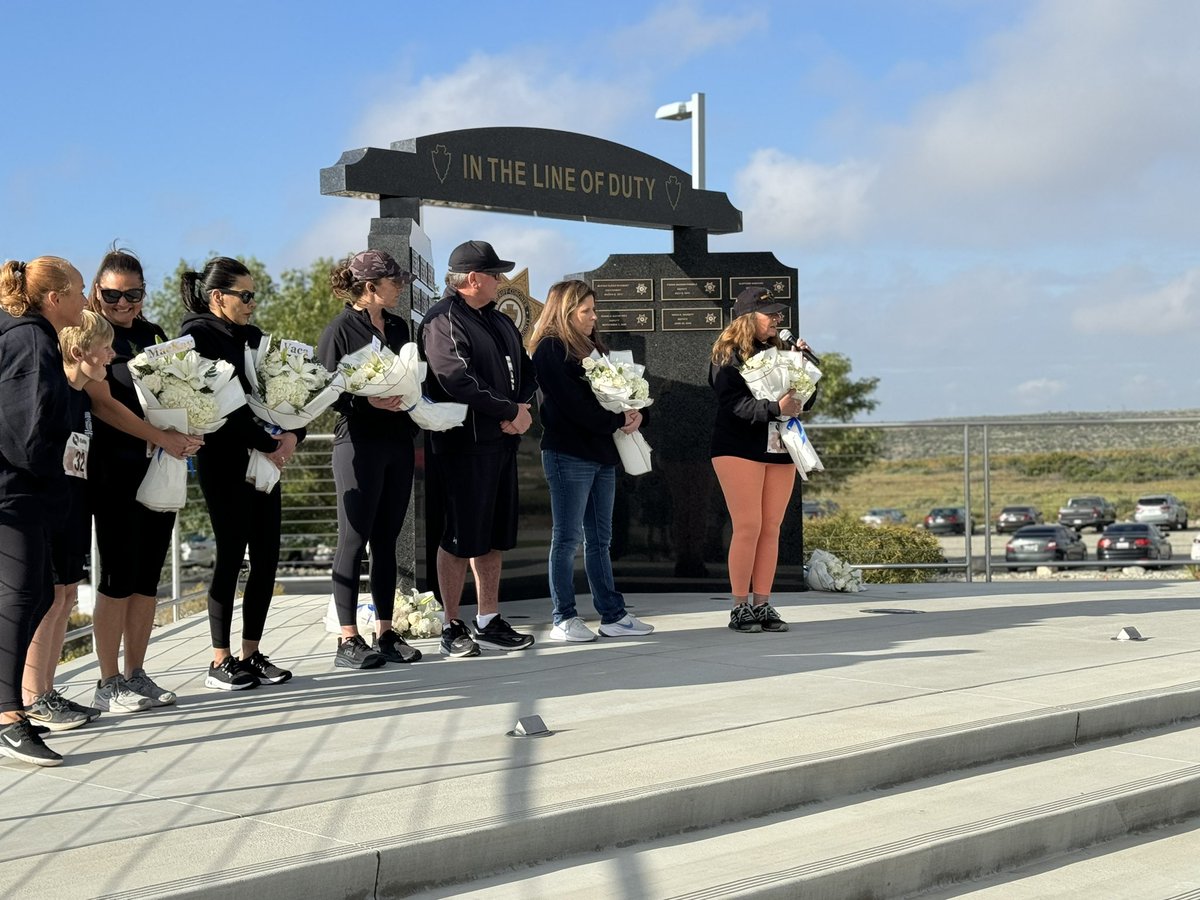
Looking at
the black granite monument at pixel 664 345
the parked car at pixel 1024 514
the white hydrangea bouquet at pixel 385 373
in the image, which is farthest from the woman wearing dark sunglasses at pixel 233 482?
the parked car at pixel 1024 514

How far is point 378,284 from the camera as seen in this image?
6.36 m

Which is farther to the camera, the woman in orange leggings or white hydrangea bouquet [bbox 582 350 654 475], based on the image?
the woman in orange leggings

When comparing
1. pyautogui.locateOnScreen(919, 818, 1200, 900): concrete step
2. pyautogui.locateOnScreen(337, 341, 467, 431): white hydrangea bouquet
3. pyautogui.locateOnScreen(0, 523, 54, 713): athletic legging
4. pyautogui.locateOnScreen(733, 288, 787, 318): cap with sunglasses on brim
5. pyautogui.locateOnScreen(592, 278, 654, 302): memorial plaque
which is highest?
pyautogui.locateOnScreen(592, 278, 654, 302): memorial plaque

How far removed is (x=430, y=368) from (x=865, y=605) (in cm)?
380

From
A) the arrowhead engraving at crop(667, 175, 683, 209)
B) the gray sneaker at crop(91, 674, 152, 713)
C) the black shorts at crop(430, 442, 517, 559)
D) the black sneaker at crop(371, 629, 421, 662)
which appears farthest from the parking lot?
the gray sneaker at crop(91, 674, 152, 713)

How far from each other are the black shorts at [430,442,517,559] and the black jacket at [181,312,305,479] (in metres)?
1.19

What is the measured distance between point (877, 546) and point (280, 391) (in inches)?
387

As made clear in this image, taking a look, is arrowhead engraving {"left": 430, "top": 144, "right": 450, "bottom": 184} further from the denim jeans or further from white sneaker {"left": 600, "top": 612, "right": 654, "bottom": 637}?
white sneaker {"left": 600, "top": 612, "right": 654, "bottom": 637}

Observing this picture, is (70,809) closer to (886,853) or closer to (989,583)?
(886,853)

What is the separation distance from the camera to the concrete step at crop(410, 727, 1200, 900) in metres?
3.51

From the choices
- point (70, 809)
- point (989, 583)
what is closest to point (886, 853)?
point (70, 809)

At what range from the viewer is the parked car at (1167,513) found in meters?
27.6

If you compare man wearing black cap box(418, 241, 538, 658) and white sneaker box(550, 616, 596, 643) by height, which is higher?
man wearing black cap box(418, 241, 538, 658)

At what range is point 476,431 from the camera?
667 cm
